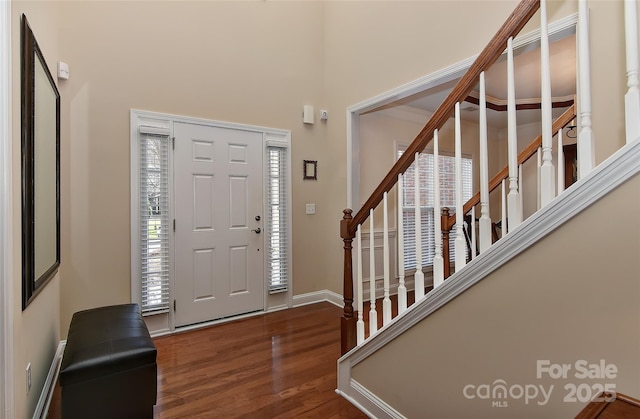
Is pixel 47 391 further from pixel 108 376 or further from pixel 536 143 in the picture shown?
pixel 536 143

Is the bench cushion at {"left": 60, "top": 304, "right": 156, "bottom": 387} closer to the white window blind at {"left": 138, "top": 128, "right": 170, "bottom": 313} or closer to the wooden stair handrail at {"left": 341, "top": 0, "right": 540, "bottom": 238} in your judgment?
the white window blind at {"left": 138, "top": 128, "right": 170, "bottom": 313}

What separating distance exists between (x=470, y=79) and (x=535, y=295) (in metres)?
0.92

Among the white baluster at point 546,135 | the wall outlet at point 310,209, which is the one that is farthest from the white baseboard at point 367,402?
the wall outlet at point 310,209

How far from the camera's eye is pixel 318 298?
402 cm

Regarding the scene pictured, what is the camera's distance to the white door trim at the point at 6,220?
1287 mm

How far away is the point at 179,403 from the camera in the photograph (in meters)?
2.03

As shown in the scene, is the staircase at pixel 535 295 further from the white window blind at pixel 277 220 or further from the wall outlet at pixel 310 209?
the wall outlet at pixel 310 209

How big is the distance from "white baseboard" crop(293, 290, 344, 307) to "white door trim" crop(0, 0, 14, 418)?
273 cm

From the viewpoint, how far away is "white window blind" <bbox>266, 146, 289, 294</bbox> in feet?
12.0

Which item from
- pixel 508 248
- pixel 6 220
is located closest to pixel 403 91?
pixel 508 248

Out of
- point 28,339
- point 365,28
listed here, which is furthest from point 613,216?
point 365,28

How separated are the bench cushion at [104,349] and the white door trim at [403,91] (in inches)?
95.6

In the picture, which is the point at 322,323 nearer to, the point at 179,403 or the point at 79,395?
the point at 179,403

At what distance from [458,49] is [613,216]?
1.99 metres
